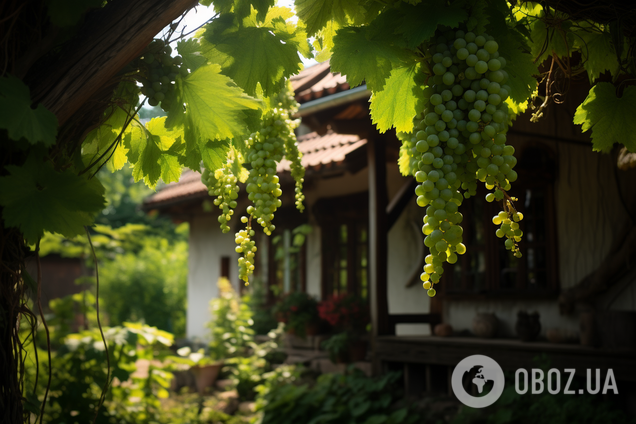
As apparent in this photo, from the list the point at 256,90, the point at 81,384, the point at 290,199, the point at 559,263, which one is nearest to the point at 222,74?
the point at 256,90

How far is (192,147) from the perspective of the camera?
4.80 feet

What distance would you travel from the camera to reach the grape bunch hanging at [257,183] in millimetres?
1558

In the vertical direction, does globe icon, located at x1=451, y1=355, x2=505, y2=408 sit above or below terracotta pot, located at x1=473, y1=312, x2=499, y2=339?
below

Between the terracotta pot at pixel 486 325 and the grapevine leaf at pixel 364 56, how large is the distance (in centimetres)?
498

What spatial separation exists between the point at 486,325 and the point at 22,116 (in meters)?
5.47

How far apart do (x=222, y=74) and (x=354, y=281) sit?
7.03m

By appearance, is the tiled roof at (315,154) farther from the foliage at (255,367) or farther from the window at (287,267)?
the foliage at (255,367)

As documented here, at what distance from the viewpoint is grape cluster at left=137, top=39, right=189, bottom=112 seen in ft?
4.70

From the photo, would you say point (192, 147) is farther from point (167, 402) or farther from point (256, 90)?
point (167, 402)

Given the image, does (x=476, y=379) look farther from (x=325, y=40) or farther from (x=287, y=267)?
(x=287, y=267)

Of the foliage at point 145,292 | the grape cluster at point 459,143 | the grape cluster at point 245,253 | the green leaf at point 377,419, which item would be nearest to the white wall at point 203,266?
the green leaf at point 377,419

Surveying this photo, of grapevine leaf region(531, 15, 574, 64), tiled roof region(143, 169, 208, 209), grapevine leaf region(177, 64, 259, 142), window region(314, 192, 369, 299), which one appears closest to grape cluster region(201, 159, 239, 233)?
grapevine leaf region(177, 64, 259, 142)

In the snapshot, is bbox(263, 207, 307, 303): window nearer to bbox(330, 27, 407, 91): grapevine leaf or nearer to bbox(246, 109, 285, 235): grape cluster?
bbox(246, 109, 285, 235): grape cluster

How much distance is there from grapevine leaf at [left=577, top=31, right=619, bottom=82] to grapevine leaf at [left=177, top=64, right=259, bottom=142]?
1133mm
